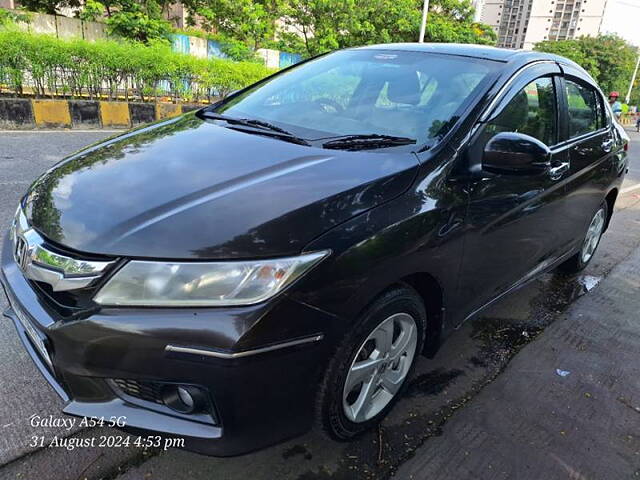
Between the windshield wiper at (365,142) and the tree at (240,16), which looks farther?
the tree at (240,16)

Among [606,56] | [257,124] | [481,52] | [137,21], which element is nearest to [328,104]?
[257,124]

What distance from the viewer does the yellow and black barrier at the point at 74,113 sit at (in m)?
7.80

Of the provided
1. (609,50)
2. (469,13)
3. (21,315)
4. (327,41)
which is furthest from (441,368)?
(609,50)

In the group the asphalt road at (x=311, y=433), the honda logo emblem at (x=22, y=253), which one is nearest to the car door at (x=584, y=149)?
the asphalt road at (x=311, y=433)

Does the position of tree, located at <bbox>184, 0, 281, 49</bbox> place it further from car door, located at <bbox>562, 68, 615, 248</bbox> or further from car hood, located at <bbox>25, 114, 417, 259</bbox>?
car hood, located at <bbox>25, 114, 417, 259</bbox>

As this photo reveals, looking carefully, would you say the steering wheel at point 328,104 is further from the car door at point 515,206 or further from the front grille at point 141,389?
the front grille at point 141,389

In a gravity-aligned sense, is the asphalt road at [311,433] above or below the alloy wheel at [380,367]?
below

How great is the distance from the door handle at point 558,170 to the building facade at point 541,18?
115 meters

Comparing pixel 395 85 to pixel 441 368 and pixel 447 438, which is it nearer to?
pixel 441 368

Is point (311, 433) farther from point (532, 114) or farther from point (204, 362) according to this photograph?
point (532, 114)

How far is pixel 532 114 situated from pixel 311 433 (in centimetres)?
206

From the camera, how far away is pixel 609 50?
49656 millimetres

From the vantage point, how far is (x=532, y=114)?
271 centimetres

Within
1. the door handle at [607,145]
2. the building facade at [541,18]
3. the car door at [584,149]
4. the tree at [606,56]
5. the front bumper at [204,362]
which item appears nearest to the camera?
the front bumper at [204,362]
